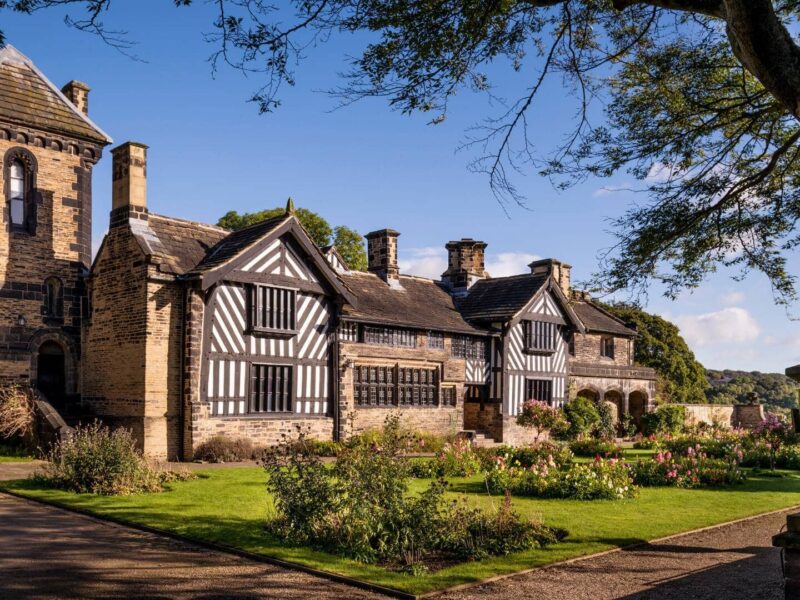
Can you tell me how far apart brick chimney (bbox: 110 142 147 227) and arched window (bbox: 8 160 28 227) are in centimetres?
292

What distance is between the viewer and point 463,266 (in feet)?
116

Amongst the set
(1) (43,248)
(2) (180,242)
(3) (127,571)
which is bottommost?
(3) (127,571)

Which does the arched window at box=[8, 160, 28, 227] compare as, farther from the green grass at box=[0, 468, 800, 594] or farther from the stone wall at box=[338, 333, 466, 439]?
the green grass at box=[0, 468, 800, 594]

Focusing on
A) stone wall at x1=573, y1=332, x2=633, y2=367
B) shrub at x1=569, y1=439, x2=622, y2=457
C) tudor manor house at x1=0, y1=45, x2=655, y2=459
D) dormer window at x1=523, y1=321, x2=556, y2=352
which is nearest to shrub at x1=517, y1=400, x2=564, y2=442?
shrub at x1=569, y1=439, x2=622, y2=457

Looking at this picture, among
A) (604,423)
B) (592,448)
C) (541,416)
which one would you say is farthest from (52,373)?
(604,423)

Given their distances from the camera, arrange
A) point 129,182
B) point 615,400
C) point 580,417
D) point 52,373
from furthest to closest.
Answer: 1. point 615,400
2. point 580,417
3. point 52,373
4. point 129,182

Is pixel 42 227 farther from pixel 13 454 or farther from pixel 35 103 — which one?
pixel 13 454

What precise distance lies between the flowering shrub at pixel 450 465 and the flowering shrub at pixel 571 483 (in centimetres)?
232

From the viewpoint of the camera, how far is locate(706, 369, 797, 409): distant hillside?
2964 inches

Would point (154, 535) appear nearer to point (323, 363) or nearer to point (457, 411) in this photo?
point (323, 363)

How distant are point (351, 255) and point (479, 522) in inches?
1359

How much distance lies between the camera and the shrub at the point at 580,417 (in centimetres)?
3064

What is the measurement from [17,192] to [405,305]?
14128 millimetres

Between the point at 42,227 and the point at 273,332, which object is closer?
the point at 42,227
